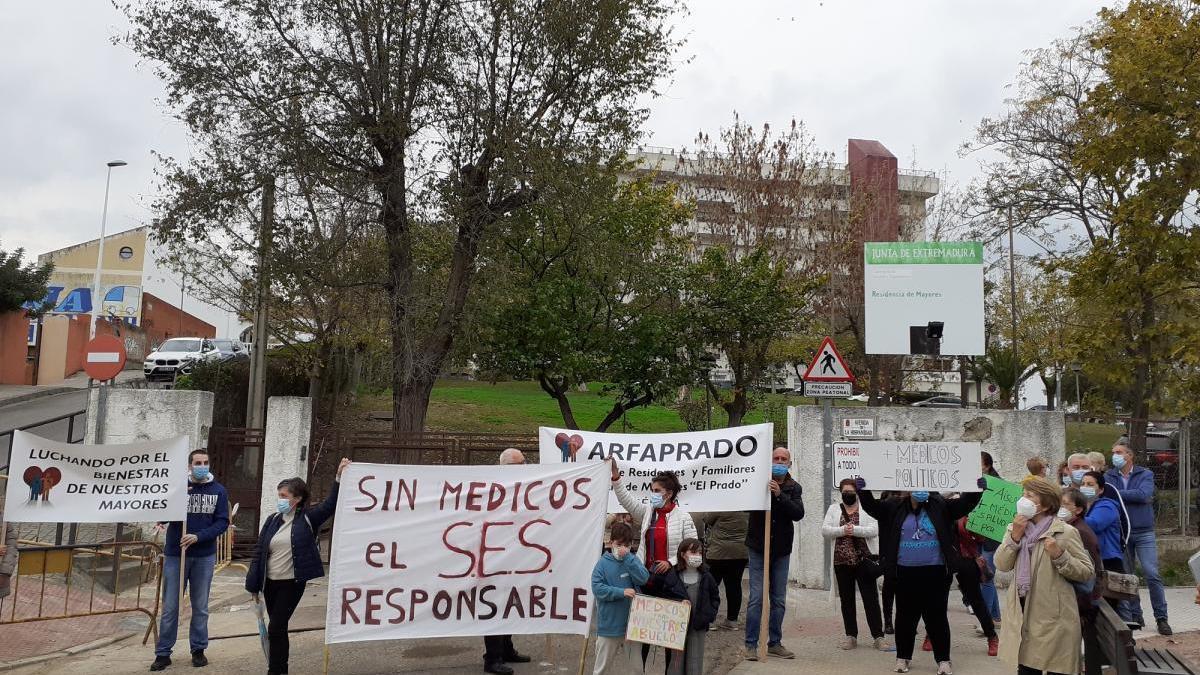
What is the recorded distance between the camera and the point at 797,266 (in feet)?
105

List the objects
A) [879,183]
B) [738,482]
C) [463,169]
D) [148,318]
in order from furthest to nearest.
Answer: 1. [148,318]
2. [879,183]
3. [463,169]
4. [738,482]

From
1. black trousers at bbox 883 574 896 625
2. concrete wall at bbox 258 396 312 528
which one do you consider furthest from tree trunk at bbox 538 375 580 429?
black trousers at bbox 883 574 896 625

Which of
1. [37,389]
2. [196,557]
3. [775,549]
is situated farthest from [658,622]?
[37,389]

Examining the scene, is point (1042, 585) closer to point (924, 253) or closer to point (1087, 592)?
point (1087, 592)

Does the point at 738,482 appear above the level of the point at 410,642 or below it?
above

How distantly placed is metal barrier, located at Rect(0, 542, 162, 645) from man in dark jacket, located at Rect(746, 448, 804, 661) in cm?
556

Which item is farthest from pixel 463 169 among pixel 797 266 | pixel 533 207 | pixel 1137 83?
pixel 797 266

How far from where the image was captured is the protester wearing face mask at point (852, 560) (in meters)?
8.87

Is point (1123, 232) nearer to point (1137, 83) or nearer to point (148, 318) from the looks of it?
point (1137, 83)

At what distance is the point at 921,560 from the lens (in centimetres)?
778

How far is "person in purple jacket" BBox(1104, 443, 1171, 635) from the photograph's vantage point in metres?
9.30

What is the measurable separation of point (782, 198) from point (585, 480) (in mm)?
22534

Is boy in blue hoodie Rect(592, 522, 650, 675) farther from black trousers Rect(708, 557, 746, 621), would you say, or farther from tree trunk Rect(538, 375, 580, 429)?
tree trunk Rect(538, 375, 580, 429)

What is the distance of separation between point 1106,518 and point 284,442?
9802 millimetres
